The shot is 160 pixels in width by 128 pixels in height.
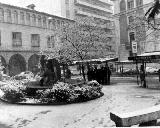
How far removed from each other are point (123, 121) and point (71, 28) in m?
26.8

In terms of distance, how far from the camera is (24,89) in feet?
53.0

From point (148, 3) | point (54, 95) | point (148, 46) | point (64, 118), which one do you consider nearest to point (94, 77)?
point (54, 95)

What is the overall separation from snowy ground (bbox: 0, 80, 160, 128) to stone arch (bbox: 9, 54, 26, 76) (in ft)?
90.8

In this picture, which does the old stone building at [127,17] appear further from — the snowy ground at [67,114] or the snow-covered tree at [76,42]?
the snowy ground at [67,114]

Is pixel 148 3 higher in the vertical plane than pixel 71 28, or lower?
higher

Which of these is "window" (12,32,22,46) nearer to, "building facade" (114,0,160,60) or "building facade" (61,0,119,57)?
"building facade" (61,0,119,57)

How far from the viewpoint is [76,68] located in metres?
56.5

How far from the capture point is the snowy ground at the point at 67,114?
970cm

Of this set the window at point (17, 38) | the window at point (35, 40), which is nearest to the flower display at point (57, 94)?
the window at point (17, 38)

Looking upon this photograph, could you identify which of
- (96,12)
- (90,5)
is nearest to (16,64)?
(90,5)

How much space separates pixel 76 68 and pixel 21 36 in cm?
1679

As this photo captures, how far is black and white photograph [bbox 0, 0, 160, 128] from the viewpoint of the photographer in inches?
420

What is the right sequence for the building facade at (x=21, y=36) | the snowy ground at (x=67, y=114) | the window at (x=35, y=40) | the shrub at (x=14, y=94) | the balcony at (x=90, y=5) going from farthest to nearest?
the balcony at (x=90, y=5), the window at (x=35, y=40), the building facade at (x=21, y=36), the shrub at (x=14, y=94), the snowy ground at (x=67, y=114)

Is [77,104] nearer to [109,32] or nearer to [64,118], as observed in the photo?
[64,118]
